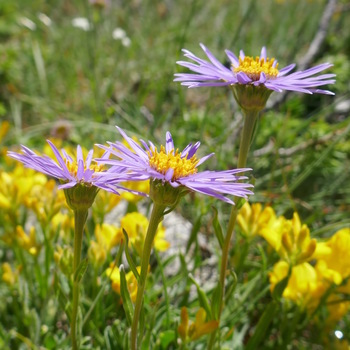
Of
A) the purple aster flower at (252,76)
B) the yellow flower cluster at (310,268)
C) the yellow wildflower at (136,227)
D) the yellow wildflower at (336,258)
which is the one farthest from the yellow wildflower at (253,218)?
the purple aster flower at (252,76)

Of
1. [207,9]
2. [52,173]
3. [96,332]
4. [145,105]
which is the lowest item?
[96,332]

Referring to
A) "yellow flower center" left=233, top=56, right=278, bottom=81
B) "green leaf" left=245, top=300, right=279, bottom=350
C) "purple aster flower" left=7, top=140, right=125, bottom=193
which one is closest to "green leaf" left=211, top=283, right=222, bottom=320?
"green leaf" left=245, top=300, right=279, bottom=350

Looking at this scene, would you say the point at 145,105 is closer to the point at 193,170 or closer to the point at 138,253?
the point at 138,253

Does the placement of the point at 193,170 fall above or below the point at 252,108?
below

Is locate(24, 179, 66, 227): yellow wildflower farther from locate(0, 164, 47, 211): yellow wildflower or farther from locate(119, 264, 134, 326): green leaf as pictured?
locate(119, 264, 134, 326): green leaf

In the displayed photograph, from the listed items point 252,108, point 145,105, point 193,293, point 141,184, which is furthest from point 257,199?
point 145,105

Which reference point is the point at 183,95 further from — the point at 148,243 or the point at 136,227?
the point at 148,243

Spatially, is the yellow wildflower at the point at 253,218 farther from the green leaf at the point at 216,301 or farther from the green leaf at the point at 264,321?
the green leaf at the point at 216,301
